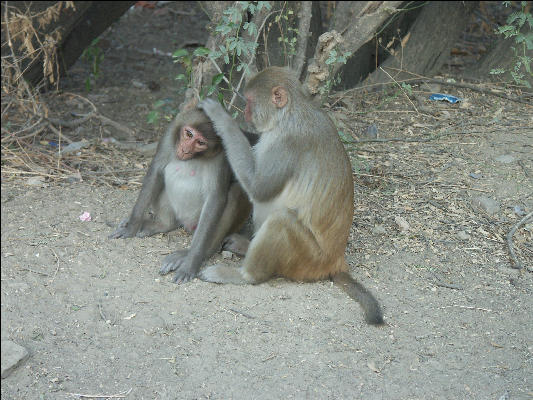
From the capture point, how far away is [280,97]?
4.38 meters

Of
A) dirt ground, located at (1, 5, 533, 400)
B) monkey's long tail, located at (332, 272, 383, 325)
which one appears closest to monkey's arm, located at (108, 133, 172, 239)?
dirt ground, located at (1, 5, 533, 400)

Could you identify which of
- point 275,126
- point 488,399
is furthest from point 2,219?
point 488,399

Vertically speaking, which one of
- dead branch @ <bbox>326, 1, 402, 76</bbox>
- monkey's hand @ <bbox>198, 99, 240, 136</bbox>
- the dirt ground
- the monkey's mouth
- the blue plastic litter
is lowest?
the dirt ground

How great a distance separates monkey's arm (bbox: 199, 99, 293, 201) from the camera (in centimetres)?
436

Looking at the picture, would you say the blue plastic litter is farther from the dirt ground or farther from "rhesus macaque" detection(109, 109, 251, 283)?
"rhesus macaque" detection(109, 109, 251, 283)

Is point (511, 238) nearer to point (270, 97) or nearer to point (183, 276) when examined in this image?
point (270, 97)

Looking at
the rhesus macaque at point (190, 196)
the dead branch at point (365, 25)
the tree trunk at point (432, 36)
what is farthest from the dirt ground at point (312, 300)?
the tree trunk at point (432, 36)

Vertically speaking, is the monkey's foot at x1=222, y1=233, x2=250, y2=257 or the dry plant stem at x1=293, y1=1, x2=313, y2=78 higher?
the dry plant stem at x1=293, y1=1, x2=313, y2=78

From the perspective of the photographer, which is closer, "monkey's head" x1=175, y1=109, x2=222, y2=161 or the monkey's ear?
the monkey's ear

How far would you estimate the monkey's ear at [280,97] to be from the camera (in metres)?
4.37

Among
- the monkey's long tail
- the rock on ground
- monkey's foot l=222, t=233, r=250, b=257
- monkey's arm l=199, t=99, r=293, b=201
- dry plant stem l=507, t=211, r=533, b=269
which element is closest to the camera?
the rock on ground

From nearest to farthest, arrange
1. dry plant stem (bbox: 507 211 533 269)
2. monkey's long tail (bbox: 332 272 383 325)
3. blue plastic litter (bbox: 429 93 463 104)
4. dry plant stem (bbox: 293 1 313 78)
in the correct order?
monkey's long tail (bbox: 332 272 383 325), dry plant stem (bbox: 507 211 533 269), dry plant stem (bbox: 293 1 313 78), blue plastic litter (bbox: 429 93 463 104)

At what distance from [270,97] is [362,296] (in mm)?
1512

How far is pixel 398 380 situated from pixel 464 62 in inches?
273
